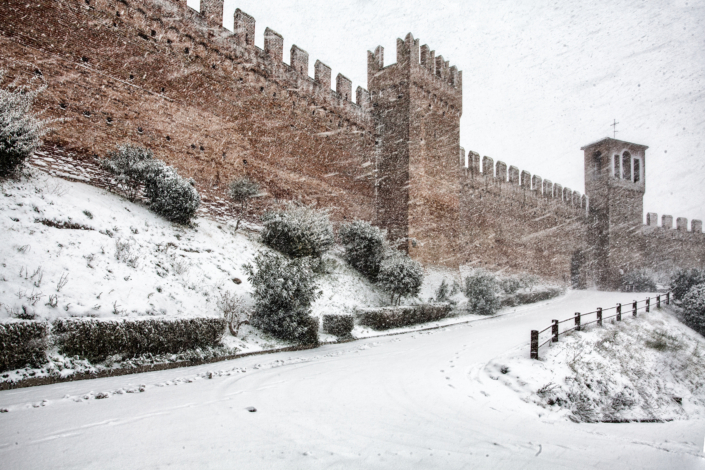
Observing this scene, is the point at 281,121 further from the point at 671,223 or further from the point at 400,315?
the point at 671,223

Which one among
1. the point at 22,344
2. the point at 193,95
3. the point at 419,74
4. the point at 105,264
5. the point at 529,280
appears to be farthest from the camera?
the point at 529,280

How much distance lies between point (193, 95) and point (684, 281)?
73.8 feet

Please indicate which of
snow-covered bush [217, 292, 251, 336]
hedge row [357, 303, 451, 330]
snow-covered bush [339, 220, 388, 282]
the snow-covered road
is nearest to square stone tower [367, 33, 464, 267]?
snow-covered bush [339, 220, 388, 282]

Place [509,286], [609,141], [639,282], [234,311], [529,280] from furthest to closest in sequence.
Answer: [609,141] < [639,282] < [529,280] < [509,286] < [234,311]

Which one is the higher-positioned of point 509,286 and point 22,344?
point 509,286

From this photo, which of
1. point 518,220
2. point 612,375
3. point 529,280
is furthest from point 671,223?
point 612,375

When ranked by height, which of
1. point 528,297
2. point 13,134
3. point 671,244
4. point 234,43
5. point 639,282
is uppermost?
point 234,43

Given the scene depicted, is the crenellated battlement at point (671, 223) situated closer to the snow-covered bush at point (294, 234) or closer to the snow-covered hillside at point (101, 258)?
the snow-covered bush at point (294, 234)

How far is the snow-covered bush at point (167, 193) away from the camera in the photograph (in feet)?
28.8

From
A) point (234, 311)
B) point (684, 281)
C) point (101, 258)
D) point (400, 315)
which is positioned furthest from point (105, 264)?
point (684, 281)

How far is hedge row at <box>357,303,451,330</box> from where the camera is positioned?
927 centimetres

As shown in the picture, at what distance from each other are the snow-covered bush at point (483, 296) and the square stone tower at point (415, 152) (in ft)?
7.56

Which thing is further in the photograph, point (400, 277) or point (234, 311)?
point (400, 277)

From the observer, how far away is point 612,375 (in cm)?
638
